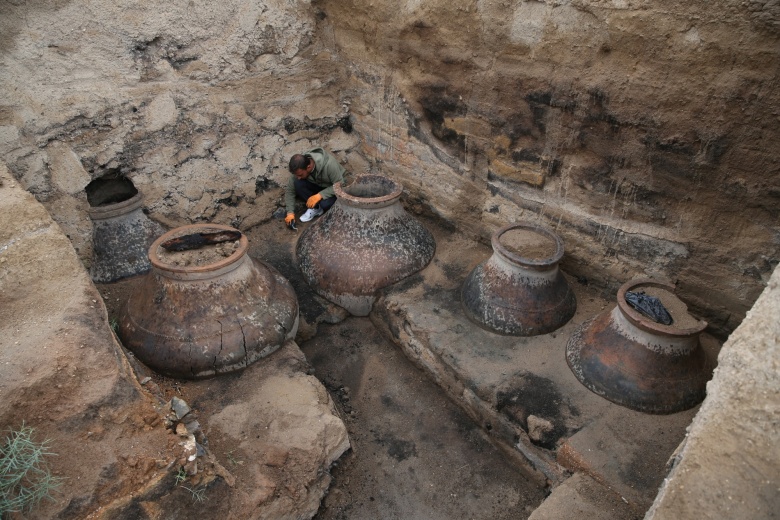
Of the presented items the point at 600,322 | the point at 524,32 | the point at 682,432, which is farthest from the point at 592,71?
the point at 682,432

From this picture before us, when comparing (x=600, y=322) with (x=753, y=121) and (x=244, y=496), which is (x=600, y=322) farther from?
(x=244, y=496)

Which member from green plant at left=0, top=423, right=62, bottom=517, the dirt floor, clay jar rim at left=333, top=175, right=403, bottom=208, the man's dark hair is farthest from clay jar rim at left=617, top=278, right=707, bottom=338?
green plant at left=0, top=423, right=62, bottom=517

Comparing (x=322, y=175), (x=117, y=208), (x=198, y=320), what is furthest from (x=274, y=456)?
(x=322, y=175)

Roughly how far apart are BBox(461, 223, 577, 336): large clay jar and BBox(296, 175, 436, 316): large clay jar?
805 mm

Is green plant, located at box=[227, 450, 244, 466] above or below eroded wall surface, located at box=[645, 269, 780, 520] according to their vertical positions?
below

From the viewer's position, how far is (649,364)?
3.14 metres

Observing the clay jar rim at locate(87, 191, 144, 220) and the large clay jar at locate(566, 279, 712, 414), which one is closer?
the large clay jar at locate(566, 279, 712, 414)

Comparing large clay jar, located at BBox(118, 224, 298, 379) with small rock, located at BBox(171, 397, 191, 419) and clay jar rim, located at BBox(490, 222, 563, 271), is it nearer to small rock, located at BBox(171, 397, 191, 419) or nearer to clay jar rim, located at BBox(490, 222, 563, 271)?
small rock, located at BBox(171, 397, 191, 419)

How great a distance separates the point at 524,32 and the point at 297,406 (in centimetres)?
299

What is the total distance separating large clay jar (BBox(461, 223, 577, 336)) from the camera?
3730mm

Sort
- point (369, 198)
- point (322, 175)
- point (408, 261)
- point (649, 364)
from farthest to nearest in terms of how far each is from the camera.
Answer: point (322, 175)
point (408, 261)
point (369, 198)
point (649, 364)

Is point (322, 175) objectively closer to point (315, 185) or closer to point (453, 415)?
point (315, 185)

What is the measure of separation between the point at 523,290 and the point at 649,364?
3.14ft

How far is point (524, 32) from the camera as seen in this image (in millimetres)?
3602
